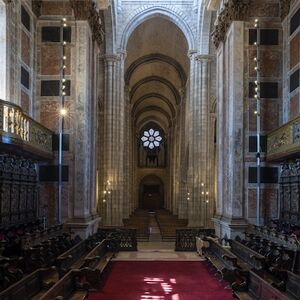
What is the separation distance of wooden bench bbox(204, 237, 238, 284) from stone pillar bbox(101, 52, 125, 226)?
1424 cm

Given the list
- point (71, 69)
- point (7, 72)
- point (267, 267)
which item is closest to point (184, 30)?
point (71, 69)

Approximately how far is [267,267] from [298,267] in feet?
3.13

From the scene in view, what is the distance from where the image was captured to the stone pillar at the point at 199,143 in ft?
106

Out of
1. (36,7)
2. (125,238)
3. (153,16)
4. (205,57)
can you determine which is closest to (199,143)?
(205,57)

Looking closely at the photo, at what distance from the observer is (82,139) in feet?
63.5

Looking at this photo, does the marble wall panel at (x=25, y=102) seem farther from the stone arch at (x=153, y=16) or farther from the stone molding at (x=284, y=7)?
the stone arch at (x=153, y=16)

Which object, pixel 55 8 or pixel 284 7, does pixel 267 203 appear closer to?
pixel 284 7

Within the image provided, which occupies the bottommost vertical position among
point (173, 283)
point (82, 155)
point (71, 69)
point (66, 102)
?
point (173, 283)

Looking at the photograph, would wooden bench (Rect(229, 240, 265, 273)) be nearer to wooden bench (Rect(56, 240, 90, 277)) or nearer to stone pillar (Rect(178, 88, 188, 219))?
wooden bench (Rect(56, 240, 90, 277))

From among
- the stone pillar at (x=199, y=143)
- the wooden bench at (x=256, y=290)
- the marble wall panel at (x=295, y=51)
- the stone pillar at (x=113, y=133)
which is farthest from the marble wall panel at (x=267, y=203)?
the stone pillar at (x=113, y=133)

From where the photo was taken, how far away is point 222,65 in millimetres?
21234

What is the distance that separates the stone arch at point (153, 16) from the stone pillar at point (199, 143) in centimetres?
236

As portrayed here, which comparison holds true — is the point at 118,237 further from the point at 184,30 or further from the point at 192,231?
the point at 184,30

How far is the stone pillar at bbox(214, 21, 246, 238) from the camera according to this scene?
18844mm
